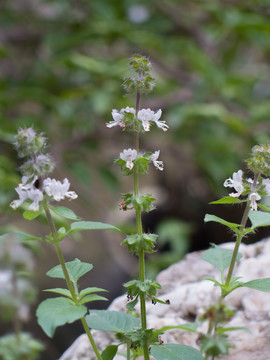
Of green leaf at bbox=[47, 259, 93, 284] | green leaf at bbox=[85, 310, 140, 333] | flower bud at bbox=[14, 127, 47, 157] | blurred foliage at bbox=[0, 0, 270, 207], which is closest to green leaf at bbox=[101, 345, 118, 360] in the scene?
green leaf at bbox=[85, 310, 140, 333]

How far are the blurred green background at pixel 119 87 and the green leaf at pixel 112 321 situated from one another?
1674mm

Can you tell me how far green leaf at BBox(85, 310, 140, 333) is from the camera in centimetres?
108

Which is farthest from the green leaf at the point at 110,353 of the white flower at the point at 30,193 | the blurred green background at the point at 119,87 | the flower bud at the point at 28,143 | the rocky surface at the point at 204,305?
the blurred green background at the point at 119,87

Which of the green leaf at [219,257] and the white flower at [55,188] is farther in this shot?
the green leaf at [219,257]

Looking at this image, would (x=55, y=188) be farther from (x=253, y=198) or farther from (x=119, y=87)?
(x=119, y=87)

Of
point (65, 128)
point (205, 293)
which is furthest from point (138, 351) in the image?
point (65, 128)

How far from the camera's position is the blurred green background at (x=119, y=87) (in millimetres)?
3266

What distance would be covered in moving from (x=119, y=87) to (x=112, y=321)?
230cm

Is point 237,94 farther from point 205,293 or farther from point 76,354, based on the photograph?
point 76,354

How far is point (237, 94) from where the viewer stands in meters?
3.66

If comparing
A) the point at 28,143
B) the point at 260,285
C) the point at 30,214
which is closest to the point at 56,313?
the point at 30,214

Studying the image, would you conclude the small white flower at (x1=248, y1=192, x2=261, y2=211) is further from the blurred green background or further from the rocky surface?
the blurred green background

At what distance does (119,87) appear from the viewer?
3.19 metres

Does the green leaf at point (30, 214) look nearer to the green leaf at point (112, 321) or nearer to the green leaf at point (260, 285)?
the green leaf at point (112, 321)
